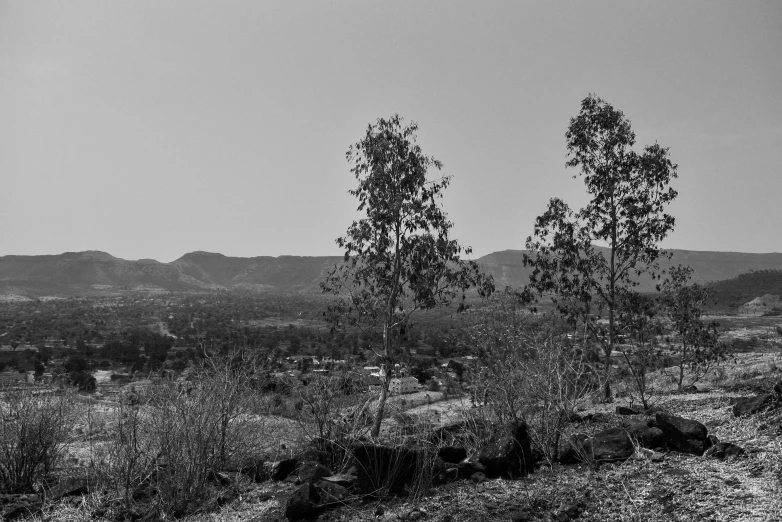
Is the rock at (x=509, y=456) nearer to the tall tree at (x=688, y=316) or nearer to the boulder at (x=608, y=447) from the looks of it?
the boulder at (x=608, y=447)

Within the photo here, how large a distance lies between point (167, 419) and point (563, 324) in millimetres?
14820

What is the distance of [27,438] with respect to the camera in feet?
29.1

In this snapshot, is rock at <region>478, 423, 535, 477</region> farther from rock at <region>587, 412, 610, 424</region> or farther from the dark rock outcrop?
rock at <region>587, 412, 610, 424</region>

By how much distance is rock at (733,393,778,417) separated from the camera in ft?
27.0

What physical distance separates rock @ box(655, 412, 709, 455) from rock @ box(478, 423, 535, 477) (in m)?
1.84

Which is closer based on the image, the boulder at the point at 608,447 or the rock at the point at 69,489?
the boulder at the point at 608,447

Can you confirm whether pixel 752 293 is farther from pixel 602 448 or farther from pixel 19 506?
pixel 19 506

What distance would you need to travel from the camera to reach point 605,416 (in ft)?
36.4

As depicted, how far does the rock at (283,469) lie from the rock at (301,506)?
2.23 m

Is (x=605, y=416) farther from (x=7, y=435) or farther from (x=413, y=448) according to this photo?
(x=7, y=435)

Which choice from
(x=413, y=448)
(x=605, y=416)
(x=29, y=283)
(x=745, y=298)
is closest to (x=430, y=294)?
(x=605, y=416)

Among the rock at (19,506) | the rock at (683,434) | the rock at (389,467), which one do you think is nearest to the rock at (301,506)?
the rock at (389,467)

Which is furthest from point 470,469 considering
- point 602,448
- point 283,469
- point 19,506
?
point 19,506

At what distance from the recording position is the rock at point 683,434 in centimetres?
698
